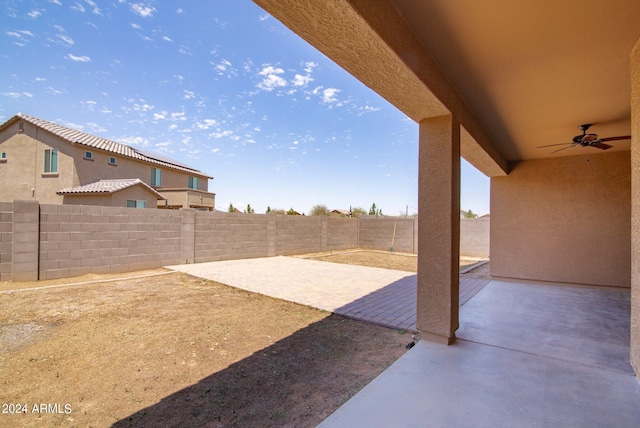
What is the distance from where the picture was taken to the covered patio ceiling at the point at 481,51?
5.45 feet

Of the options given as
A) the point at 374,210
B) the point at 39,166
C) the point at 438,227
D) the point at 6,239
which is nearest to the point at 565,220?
the point at 438,227

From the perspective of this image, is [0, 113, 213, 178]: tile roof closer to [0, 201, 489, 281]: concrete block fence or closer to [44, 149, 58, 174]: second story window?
[44, 149, 58, 174]: second story window

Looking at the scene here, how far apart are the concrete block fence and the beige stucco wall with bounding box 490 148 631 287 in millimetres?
5242

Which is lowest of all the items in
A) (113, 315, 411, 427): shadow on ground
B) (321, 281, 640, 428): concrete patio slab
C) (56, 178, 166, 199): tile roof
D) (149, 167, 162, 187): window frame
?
(113, 315, 411, 427): shadow on ground

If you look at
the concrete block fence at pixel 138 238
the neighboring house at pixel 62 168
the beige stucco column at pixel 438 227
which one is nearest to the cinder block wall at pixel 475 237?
the concrete block fence at pixel 138 238

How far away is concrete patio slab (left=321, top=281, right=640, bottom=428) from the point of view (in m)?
1.80

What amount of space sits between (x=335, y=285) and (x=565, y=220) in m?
4.81

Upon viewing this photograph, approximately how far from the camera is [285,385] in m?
2.27

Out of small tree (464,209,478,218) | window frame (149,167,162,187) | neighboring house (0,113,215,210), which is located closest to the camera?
neighboring house (0,113,215,210)

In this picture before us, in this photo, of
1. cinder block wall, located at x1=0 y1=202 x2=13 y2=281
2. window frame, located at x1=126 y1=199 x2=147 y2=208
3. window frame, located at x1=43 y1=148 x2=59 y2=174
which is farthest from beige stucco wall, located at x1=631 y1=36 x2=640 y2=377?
window frame, located at x1=43 y1=148 x2=59 y2=174

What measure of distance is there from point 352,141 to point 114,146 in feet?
46.3

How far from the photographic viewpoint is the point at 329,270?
8023 mm

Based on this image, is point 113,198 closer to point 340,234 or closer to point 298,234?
point 298,234

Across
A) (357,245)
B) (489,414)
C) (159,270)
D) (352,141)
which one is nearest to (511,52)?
(489,414)
